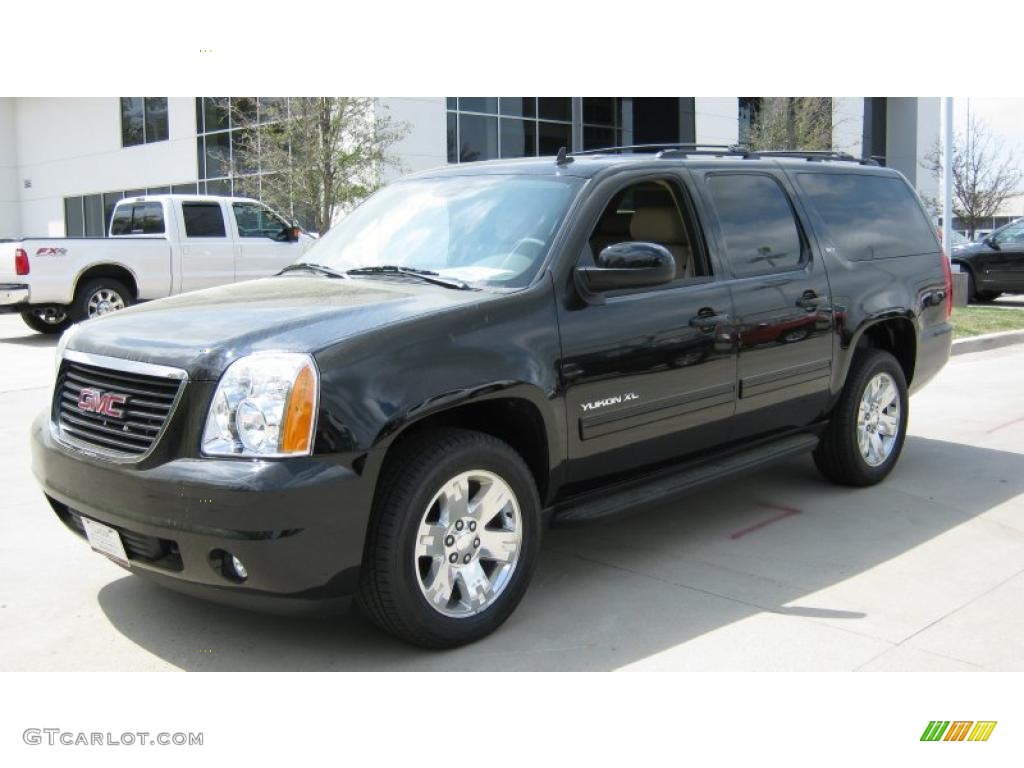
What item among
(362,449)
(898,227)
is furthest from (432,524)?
(898,227)

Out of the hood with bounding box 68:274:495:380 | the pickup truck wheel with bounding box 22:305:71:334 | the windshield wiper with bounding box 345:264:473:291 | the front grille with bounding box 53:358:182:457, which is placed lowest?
the pickup truck wheel with bounding box 22:305:71:334

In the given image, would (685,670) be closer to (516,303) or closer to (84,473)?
(516,303)

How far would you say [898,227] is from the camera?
6.52m

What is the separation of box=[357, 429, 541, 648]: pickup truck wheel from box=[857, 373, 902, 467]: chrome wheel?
2784mm

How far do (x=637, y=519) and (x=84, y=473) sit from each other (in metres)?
2.92

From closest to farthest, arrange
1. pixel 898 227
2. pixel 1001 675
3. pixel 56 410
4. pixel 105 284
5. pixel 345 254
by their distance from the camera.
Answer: pixel 1001 675
pixel 56 410
pixel 345 254
pixel 898 227
pixel 105 284

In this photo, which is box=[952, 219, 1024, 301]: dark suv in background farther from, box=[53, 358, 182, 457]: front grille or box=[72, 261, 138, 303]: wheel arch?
box=[53, 358, 182, 457]: front grille

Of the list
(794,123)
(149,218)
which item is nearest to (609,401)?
(149,218)

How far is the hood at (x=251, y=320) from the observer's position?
3633mm

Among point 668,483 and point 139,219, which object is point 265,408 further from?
point 139,219

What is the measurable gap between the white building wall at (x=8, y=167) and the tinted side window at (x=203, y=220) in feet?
86.3

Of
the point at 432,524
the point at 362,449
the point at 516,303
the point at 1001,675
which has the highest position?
the point at 516,303

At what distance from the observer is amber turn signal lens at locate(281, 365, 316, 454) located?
3471 mm

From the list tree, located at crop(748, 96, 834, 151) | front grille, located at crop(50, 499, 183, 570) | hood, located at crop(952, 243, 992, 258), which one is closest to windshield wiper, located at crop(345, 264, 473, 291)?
front grille, located at crop(50, 499, 183, 570)
